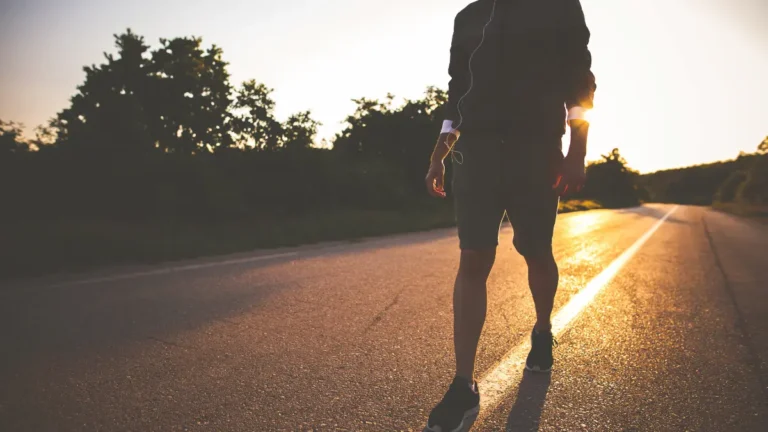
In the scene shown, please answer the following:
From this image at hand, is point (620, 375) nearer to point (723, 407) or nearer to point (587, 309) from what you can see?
point (723, 407)

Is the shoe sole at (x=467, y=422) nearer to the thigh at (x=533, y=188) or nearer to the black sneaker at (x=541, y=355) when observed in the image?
the black sneaker at (x=541, y=355)

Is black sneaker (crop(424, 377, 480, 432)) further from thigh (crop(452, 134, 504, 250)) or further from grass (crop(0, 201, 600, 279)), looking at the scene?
grass (crop(0, 201, 600, 279))

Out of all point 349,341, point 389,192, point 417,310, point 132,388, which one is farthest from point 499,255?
point 389,192

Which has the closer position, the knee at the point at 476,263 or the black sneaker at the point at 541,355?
the knee at the point at 476,263

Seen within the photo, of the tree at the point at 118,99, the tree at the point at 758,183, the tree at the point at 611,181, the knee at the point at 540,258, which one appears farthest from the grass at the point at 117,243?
the tree at the point at 611,181

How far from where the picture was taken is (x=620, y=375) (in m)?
2.21

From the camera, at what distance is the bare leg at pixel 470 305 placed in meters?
1.92

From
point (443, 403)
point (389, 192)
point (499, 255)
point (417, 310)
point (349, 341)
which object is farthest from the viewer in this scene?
point (389, 192)

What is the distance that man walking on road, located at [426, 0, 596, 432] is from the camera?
197 cm

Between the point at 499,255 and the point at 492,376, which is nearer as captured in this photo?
the point at 492,376

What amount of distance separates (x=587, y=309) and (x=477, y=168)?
2.24 m

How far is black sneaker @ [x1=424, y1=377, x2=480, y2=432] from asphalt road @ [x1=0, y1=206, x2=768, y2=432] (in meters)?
0.07

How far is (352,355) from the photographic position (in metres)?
2.45

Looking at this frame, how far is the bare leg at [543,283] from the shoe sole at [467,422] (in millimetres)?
714
